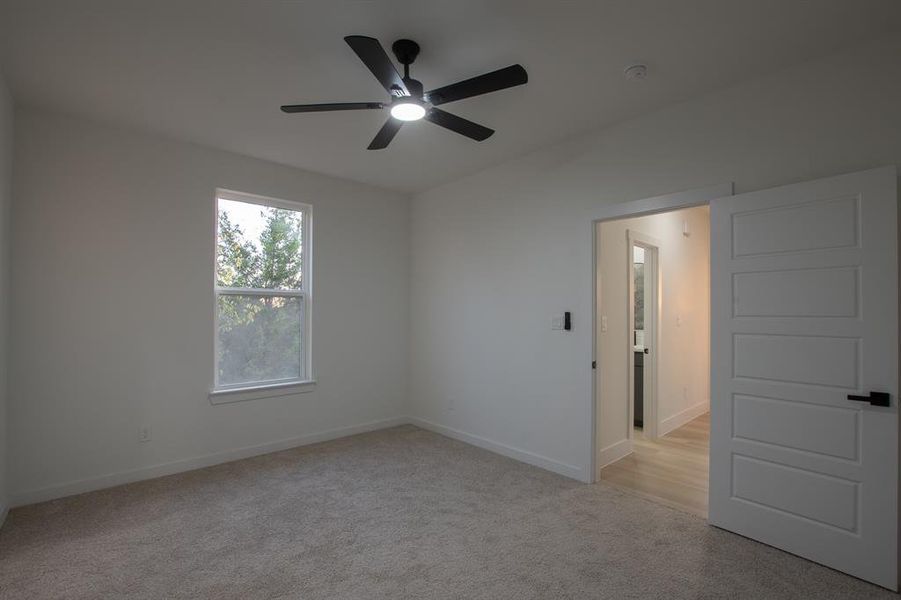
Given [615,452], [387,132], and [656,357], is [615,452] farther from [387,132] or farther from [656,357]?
[387,132]

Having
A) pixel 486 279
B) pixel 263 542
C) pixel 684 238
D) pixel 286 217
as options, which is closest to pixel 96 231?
pixel 286 217

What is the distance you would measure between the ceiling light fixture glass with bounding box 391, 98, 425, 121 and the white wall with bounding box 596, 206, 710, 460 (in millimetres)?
1863

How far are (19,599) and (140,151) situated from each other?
3.05 metres

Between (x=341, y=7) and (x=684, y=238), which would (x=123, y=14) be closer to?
(x=341, y=7)

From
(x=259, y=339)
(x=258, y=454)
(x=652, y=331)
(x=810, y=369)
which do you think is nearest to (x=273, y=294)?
(x=259, y=339)

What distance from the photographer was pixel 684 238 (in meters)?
5.34

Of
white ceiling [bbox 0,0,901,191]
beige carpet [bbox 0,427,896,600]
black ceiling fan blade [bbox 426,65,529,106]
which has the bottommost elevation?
beige carpet [bbox 0,427,896,600]

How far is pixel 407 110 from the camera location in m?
2.40

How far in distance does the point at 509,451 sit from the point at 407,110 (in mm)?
3117

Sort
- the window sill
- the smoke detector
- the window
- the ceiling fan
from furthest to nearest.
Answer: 1. the window
2. the window sill
3. the smoke detector
4. the ceiling fan

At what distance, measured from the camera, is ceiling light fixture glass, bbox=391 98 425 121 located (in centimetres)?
232

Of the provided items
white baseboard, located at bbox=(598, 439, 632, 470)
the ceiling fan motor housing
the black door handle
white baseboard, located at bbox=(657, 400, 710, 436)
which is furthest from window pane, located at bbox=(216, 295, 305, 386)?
the black door handle

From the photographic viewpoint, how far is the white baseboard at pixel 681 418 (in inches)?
191

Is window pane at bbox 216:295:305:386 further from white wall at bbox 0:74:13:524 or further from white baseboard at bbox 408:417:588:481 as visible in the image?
white baseboard at bbox 408:417:588:481
